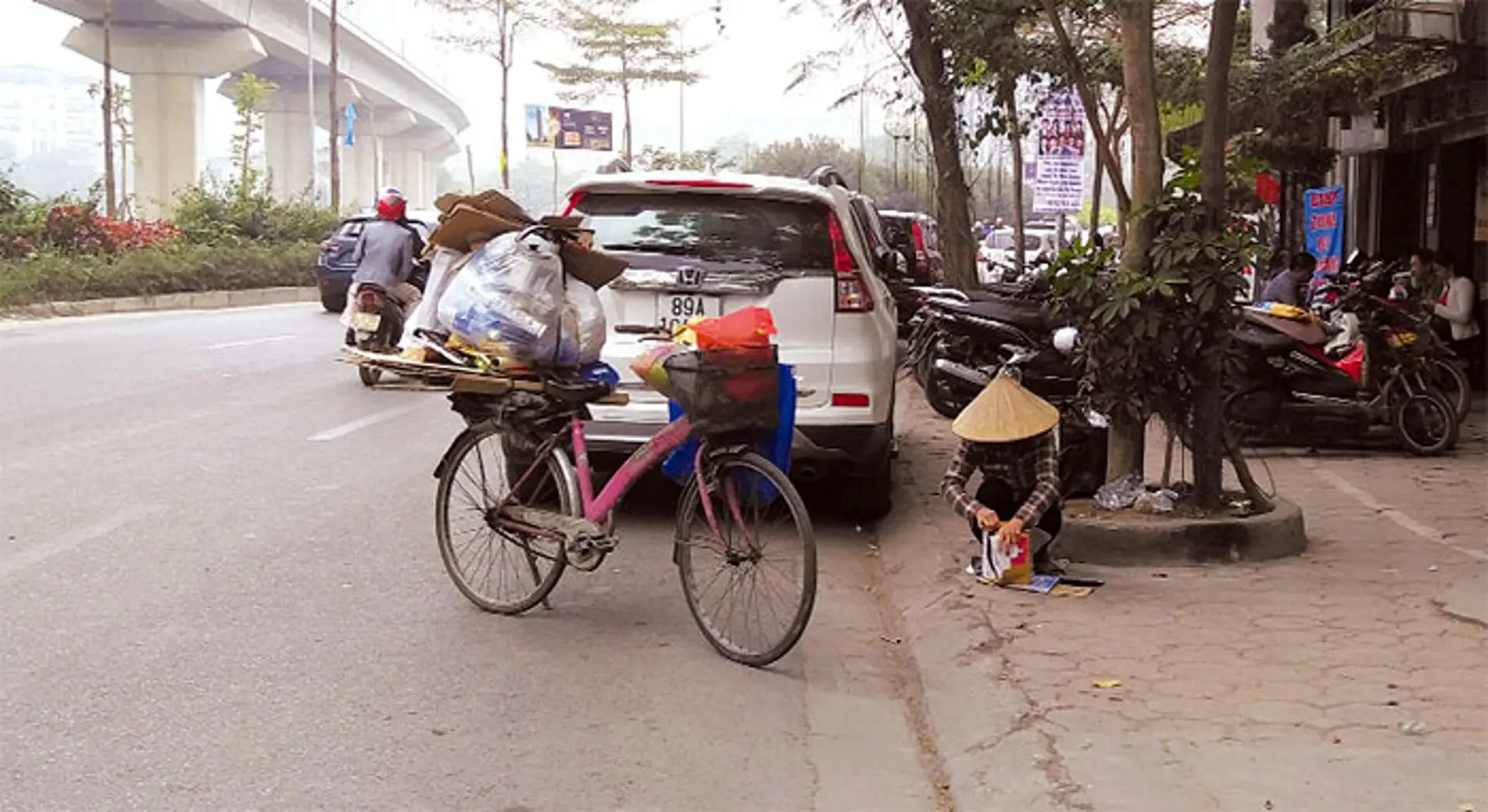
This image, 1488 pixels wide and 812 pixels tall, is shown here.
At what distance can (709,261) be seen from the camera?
7.52 meters

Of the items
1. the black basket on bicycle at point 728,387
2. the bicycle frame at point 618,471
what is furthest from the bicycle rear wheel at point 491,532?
the black basket on bicycle at point 728,387

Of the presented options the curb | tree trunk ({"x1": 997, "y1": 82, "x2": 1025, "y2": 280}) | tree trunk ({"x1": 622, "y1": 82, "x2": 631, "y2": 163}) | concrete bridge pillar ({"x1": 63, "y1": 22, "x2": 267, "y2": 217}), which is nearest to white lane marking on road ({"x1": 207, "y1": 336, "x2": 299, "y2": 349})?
the curb

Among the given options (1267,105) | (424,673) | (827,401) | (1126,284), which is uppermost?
(1267,105)

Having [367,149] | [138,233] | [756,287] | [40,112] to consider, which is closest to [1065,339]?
[756,287]

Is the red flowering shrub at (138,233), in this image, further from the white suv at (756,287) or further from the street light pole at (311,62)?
the white suv at (756,287)

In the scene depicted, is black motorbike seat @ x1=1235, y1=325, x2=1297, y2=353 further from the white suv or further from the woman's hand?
the woman's hand

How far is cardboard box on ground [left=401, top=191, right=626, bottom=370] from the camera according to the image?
19.7ft

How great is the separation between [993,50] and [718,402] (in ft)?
30.4

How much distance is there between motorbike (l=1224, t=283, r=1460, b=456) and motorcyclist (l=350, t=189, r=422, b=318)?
6.77 meters

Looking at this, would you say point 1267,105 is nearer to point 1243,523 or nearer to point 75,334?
point 1243,523

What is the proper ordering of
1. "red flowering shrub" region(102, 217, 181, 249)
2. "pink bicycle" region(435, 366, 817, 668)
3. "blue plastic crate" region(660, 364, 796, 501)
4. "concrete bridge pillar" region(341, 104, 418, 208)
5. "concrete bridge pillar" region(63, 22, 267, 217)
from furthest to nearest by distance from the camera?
"concrete bridge pillar" region(341, 104, 418, 208)
"concrete bridge pillar" region(63, 22, 267, 217)
"red flowering shrub" region(102, 217, 181, 249)
"blue plastic crate" region(660, 364, 796, 501)
"pink bicycle" region(435, 366, 817, 668)

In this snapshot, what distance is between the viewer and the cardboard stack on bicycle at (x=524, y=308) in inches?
223

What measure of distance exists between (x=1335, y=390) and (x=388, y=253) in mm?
7559

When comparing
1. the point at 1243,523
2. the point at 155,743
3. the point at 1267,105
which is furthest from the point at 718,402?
the point at 1267,105
